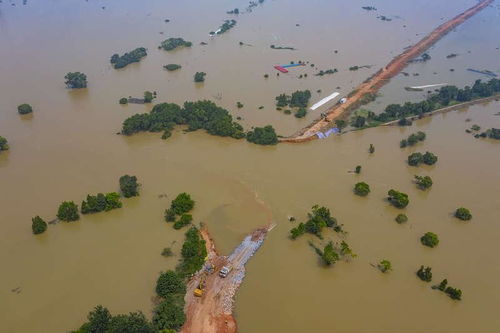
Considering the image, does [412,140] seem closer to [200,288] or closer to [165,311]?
[200,288]

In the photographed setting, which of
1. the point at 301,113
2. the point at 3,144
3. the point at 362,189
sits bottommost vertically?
the point at 362,189

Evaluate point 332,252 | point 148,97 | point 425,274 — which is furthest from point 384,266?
point 148,97

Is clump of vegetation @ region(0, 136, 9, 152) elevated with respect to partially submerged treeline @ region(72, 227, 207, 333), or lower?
elevated

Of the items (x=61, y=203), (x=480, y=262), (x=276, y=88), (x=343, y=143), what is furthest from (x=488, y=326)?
(x=276, y=88)

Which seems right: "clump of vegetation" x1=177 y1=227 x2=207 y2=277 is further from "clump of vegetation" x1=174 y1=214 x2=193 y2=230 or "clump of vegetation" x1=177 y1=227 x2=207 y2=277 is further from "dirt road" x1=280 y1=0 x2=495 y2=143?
"dirt road" x1=280 y1=0 x2=495 y2=143

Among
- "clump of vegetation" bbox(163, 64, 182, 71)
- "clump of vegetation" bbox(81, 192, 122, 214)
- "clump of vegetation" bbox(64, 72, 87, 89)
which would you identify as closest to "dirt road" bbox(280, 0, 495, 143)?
"clump of vegetation" bbox(81, 192, 122, 214)
